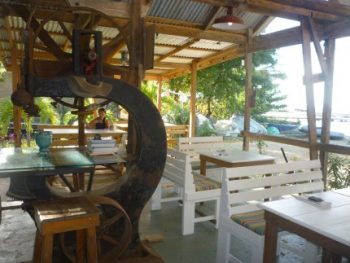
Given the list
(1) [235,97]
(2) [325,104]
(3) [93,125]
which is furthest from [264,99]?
(2) [325,104]

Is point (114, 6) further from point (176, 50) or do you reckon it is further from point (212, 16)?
point (176, 50)

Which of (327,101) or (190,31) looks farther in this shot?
(190,31)

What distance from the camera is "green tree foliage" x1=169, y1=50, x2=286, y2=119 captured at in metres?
11.1

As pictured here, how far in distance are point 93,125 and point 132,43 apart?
4554mm

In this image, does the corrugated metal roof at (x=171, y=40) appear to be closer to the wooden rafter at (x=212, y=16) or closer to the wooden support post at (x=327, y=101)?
the wooden rafter at (x=212, y=16)

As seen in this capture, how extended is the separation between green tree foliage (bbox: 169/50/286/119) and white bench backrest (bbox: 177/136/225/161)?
4.70m

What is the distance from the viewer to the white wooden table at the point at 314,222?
1.81 m

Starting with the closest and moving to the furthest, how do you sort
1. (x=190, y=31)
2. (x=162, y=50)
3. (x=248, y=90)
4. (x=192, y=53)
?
1. (x=190, y=31)
2. (x=248, y=90)
3. (x=162, y=50)
4. (x=192, y=53)

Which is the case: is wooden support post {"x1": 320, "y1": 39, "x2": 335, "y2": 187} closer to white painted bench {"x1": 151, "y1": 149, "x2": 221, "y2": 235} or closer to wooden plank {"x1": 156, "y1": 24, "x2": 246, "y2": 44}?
white painted bench {"x1": 151, "y1": 149, "x2": 221, "y2": 235}

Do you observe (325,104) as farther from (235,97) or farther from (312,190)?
(235,97)

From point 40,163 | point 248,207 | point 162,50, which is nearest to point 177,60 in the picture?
point 162,50

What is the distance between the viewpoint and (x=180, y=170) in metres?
4.02

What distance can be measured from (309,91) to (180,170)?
2165 millimetres

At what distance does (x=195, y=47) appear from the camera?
729 centimetres
